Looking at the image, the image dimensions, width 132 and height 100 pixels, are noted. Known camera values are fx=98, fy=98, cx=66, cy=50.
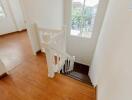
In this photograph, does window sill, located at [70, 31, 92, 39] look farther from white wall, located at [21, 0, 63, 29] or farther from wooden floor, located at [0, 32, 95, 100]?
wooden floor, located at [0, 32, 95, 100]

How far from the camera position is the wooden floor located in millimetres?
1816

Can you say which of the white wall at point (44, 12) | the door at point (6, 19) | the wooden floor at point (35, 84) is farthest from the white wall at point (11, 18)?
the white wall at point (44, 12)

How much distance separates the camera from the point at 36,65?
8.24 ft

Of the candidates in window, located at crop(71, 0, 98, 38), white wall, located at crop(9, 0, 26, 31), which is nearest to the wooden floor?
window, located at crop(71, 0, 98, 38)

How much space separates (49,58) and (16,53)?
1598 millimetres

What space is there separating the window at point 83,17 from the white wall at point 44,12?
477 millimetres

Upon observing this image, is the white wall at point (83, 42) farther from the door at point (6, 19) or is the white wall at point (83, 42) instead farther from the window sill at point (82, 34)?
the door at point (6, 19)

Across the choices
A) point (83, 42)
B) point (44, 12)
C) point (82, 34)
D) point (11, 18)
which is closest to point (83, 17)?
point (82, 34)

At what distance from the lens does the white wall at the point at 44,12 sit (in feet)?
7.63

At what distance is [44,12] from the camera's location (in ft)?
8.63

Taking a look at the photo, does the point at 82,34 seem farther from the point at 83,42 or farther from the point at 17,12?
the point at 17,12

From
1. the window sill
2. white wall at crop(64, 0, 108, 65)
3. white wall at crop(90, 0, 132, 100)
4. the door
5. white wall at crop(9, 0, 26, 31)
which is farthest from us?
white wall at crop(9, 0, 26, 31)

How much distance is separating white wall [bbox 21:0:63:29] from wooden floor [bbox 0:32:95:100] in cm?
103

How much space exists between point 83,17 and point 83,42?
86cm
